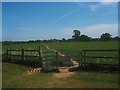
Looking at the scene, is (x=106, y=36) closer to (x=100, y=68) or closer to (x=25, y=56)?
(x=25, y=56)

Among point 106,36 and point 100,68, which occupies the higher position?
point 106,36

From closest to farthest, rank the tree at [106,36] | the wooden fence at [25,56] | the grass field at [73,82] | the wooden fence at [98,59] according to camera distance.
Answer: the grass field at [73,82] < the wooden fence at [98,59] < the wooden fence at [25,56] < the tree at [106,36]

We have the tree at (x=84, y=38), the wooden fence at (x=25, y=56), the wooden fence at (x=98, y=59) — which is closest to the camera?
the wooden fence at (x=98, y=59)

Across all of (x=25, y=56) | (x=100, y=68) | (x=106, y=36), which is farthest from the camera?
(x=106, y=36)

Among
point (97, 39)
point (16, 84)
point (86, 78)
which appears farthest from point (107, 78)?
point (97, 39)

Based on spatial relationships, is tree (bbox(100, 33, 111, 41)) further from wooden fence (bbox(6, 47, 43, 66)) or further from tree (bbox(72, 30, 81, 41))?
wooden fence (bbox(6, 47, 43, 66))

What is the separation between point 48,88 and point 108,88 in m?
2.45

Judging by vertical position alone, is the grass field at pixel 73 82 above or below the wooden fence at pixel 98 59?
below

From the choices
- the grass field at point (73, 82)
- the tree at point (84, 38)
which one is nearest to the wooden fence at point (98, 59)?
the grass field at point (73, 82)

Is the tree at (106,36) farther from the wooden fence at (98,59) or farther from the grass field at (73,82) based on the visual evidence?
the grass field at (73,82)

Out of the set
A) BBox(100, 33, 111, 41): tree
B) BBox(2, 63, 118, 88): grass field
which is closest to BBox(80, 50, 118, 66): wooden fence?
BBox(2, 63, 118, 88): grass field

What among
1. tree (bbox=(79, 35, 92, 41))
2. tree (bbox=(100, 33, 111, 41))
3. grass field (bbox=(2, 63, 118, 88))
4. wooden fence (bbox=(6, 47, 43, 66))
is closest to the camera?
grass field (bbox=(2, 63, 118, 88))

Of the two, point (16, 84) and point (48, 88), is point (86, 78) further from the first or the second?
point (16, 84)

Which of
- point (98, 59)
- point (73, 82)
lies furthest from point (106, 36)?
point (73, 82)
